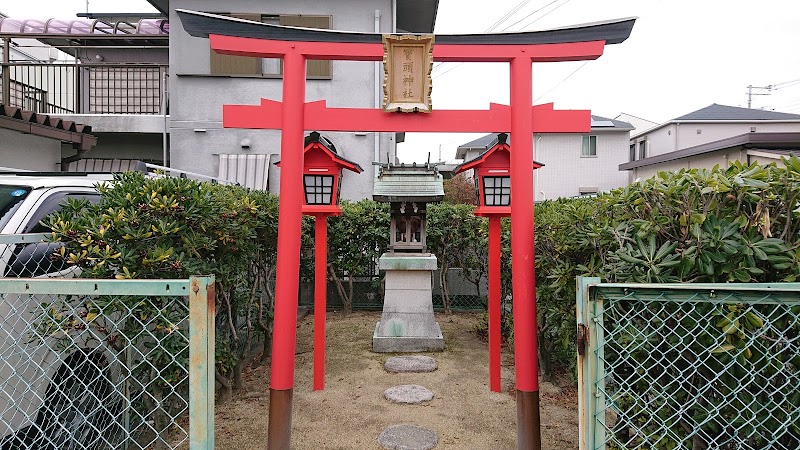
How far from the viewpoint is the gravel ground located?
161 inches

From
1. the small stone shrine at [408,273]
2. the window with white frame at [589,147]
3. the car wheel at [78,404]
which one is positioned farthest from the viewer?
the window with white frame at [589,147]

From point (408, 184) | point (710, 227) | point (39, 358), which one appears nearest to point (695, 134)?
point (408, 184)

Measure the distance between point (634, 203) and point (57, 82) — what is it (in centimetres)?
1496

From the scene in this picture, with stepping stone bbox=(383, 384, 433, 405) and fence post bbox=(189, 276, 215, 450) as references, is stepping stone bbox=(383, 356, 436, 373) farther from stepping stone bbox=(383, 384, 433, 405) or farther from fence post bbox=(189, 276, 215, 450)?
fence post bbox=(189, 276, 215, 450)

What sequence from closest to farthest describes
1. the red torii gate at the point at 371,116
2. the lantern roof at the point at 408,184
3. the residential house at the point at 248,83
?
the red torii gate at the point at 371,116
the lantern roof at the point at 408,184
the residential house at the point at 248,83

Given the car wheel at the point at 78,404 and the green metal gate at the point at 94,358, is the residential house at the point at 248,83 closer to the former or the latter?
the green metal gate at the point at 94,358

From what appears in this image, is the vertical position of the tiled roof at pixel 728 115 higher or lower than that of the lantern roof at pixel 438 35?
higher

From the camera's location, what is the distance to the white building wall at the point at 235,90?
34.5 ft

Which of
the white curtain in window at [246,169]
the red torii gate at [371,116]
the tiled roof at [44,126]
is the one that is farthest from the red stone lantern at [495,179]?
the tiled roof at [44,126]

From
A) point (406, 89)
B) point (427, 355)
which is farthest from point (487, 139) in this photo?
point (406, 89)

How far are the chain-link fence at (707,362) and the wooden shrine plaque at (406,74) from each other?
7.43 feet

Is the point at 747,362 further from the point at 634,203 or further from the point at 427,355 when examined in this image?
the point at 427,355

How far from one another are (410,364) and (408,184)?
2.60 metres

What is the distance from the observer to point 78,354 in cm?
315
